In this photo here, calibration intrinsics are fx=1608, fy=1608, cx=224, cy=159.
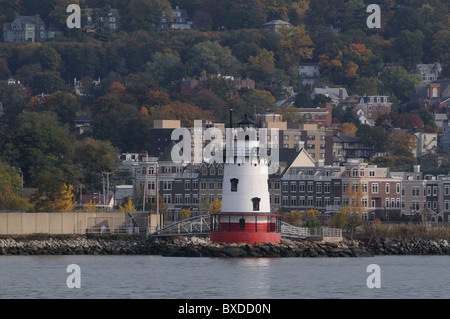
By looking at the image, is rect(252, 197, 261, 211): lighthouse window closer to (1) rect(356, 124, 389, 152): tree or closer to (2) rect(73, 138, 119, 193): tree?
(2) rect(73, 138, 119, 193): tree

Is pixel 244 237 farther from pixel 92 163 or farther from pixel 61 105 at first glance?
pixel 61 105

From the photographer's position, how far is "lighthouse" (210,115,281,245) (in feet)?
321

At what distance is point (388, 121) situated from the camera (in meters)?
198

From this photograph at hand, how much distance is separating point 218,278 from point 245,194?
14.0m

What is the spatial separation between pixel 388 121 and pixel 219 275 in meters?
114

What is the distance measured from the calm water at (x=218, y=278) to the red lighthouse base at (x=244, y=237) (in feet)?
6.35

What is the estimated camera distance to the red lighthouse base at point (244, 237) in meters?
98.1

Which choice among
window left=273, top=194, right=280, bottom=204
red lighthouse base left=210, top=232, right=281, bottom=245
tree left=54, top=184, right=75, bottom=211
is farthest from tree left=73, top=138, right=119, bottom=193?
red lighthouse base left=210, top=232, right=281, bottom=245

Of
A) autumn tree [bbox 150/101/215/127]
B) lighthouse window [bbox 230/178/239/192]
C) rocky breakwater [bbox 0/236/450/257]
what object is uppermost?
autumn tree [bbox 150/101/215/127]

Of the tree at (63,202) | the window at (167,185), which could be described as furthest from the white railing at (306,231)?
the window at (167,185)

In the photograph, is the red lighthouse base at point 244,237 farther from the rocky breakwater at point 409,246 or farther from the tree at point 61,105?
the tree at point 61,105

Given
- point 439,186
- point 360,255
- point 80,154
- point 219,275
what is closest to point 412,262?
point 360,255

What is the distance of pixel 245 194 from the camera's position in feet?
321
